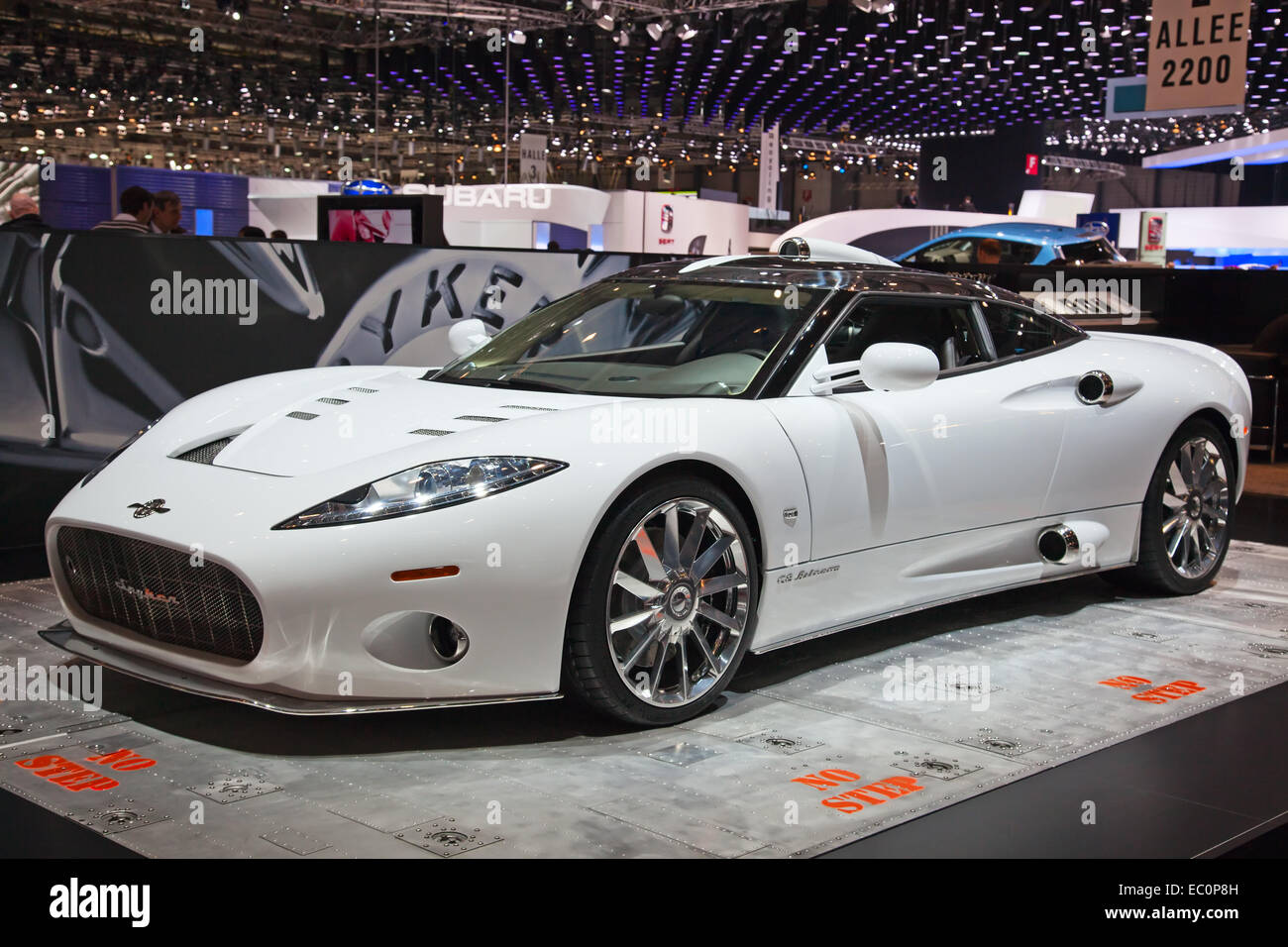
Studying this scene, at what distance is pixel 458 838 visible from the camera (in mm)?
2879

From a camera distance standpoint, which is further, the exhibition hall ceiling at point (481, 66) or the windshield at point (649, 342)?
the exhibition hall ceiling at point (481, 66)

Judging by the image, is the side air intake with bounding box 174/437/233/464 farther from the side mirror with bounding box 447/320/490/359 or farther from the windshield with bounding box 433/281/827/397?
the side mirror with bounding box 447/320/490/359

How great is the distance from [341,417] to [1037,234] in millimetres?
14873

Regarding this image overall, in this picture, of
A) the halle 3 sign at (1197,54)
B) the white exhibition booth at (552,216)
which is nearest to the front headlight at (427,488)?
the halle 3 sign at (1197,54)

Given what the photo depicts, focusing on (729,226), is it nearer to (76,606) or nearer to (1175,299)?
(1175,299)

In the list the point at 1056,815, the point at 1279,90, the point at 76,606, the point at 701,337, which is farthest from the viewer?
the point at 1279,90

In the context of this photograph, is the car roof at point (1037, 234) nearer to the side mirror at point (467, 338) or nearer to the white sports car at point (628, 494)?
the white sports car at point (628, 494)

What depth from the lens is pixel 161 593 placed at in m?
3.43

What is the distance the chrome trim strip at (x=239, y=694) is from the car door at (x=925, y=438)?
1171 mm

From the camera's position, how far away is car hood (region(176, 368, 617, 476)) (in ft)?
11.8

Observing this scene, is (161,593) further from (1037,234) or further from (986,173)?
(986,173)

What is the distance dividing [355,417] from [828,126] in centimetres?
3702

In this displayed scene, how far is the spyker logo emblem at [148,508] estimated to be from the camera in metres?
3.47

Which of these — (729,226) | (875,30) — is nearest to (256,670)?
(729,226)
